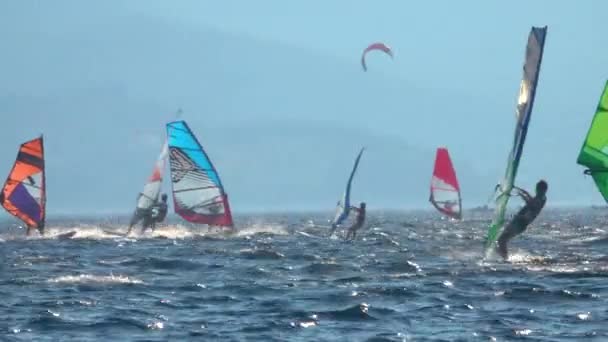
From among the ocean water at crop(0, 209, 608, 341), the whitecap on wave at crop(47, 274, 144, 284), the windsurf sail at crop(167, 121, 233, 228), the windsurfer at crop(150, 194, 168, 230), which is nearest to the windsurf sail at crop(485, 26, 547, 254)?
the ocean water at crop(0, 209, 608, 341)

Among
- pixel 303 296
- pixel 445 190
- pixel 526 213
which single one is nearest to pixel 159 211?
→ pixel 526 213

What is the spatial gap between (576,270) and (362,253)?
857 centimetres

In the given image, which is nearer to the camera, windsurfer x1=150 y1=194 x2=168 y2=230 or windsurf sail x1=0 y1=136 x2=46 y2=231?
windsurf sail x1=0 y1=136 x2=46 y2=231

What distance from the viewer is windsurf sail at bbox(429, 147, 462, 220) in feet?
212

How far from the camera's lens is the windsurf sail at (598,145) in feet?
77.3

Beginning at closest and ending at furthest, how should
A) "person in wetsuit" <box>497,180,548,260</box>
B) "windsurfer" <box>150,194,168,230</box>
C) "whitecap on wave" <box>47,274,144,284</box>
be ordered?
"whitecap on wave" <box>47,274,144,284</box> < "person in wetsuit" <box>497,180,548,260</box> < "windsurfer" <box>150,194,168,230</box>

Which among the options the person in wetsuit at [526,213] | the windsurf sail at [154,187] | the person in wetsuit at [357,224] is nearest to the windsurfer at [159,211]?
the windsurf sail at [154,187]

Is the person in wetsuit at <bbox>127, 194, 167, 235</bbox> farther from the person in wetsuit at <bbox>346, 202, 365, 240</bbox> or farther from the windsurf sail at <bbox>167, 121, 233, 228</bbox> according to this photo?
the person in wetsuit at <bbox>346, 202, 365, 240</bbox>

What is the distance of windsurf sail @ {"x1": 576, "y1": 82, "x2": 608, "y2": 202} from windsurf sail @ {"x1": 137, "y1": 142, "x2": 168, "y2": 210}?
2121cm

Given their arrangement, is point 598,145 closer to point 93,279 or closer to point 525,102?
point 525,102

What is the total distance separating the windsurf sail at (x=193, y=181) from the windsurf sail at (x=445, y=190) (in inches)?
899

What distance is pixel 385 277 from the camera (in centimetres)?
2236

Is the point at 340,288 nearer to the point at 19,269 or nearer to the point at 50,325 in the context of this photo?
the point at 50,325

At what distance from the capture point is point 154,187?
141 ft
